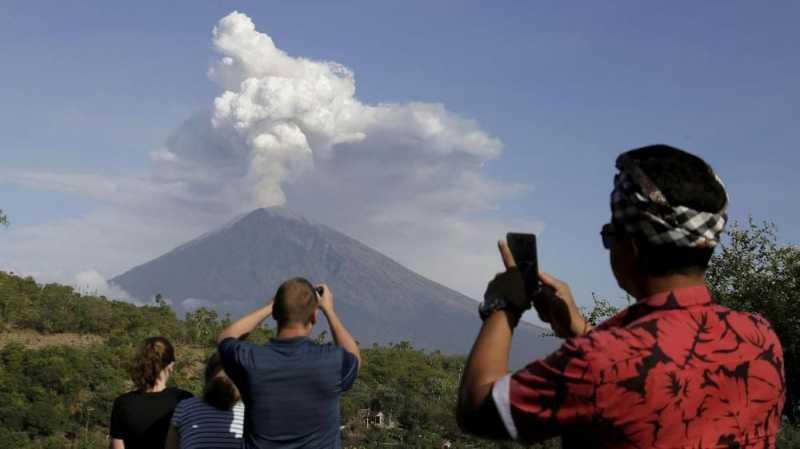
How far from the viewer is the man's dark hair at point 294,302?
181 inches

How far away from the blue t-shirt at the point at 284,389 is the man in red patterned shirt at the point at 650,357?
262 cm

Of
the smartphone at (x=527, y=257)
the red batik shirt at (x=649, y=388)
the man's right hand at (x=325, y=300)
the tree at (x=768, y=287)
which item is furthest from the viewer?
the tree at (x=768, y=287)

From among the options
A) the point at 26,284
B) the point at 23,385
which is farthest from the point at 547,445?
the point at 26,284

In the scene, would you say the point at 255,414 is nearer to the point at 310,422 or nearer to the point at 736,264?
the point at 310,422

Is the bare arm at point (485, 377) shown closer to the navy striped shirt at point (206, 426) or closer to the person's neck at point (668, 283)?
the person's neck at point (668, 283)

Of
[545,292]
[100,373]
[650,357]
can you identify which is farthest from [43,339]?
[650,357]

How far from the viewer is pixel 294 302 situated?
15.2 ft

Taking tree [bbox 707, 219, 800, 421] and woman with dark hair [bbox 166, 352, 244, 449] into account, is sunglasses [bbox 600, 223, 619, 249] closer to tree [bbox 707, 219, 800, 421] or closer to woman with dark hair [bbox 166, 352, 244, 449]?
woman with dark hair [bbox 166, 352, 244, 449]

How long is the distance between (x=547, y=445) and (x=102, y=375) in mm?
32632

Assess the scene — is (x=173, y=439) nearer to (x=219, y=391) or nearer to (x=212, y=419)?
(x=212, y=419)

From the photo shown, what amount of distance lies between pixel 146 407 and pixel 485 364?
159 inches

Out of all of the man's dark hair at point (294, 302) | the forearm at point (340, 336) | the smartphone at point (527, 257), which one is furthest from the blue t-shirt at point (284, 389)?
the smartphone at point (527, 257)

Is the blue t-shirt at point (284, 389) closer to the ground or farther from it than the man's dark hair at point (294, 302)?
closer to the ground

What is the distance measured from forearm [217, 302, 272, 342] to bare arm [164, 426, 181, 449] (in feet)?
2.37
